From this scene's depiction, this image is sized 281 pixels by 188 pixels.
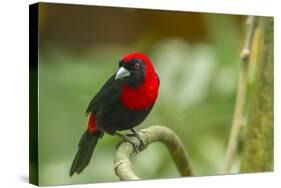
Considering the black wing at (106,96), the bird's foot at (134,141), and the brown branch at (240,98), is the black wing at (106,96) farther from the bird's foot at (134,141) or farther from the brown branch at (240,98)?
the brown branch at (240,98)

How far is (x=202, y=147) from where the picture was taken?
5023 mm

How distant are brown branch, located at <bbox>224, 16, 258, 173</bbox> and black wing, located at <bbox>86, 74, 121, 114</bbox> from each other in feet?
3.56

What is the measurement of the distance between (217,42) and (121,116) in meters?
1.07

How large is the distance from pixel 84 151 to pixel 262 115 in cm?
147

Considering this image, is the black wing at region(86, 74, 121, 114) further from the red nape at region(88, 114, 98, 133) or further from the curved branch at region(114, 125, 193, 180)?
the curved branch at region(114, 125, 193, 180)

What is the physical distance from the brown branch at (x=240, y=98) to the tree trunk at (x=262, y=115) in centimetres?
9

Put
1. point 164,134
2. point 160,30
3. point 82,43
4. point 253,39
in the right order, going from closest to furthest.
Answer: point 164,134, point 82,43, point 160,30, point 253,39

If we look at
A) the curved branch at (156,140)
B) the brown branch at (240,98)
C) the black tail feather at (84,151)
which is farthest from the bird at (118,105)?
the brown branch at (240,98)

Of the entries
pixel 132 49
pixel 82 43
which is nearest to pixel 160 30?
pixel 132 49

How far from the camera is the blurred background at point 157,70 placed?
4.39 metres

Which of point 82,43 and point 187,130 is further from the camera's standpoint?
point 187,130

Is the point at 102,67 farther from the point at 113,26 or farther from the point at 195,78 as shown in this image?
the point at 195,78

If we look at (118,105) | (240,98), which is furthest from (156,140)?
(240,98)

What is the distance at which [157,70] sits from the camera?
4.78 m
